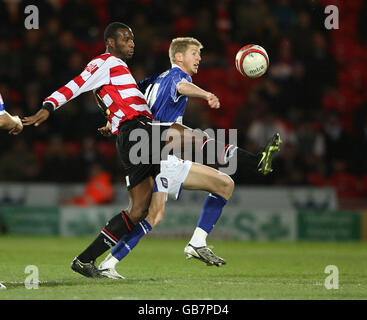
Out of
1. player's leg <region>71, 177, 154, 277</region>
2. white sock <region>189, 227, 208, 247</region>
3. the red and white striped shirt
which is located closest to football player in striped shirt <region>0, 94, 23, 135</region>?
the red and white striped shirt

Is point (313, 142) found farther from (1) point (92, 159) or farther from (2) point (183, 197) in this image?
(1) point (92, 159)

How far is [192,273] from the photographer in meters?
7.36

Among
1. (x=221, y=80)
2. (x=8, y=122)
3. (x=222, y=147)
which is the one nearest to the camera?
(x=8, y=122)

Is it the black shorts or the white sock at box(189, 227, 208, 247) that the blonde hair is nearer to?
the black shorts

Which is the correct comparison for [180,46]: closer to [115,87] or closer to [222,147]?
[115,87]

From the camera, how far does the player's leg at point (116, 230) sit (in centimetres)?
641

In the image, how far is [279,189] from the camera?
13.4 metres

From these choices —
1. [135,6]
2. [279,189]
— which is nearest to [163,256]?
[279,189]

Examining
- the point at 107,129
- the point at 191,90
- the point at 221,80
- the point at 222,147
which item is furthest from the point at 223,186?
the point at 221,80

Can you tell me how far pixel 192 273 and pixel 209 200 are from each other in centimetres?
94

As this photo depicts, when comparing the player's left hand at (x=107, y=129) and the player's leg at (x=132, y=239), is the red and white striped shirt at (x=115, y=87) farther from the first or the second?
the player's leg at (x=132, y=239)

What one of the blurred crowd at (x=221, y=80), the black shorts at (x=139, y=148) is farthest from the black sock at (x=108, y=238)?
the blurred crowd at (x=221, y=80)

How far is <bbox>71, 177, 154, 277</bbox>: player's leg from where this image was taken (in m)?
6.41

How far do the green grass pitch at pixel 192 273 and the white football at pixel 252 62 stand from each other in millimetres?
2000
